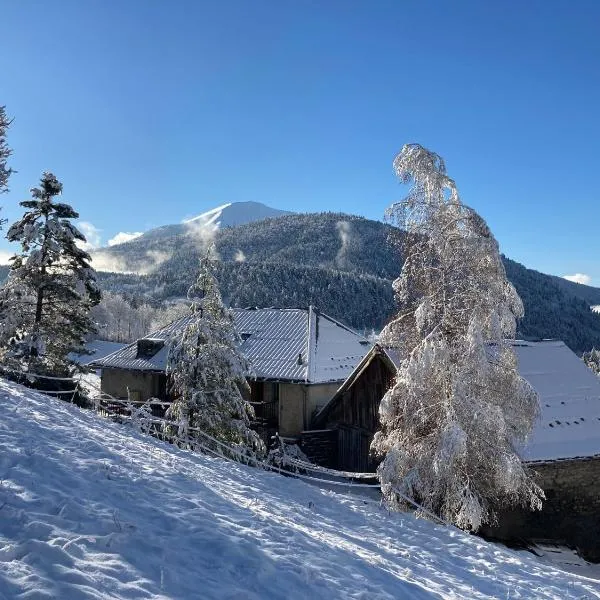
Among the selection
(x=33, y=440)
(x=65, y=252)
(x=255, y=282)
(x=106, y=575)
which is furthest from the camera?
(x=255, y=282)

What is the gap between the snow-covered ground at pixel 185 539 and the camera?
5164 millimetres

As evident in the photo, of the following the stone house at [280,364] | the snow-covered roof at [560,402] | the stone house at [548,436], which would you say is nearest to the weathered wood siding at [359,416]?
the stone house at [548,436]

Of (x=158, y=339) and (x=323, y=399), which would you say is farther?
(x=158, y=339)

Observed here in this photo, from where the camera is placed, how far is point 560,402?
20969 millimetres

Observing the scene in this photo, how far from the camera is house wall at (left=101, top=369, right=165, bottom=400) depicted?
31.7 m

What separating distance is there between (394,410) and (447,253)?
15.1 ft

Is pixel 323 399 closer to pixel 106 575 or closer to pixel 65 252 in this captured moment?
pixel 65 252

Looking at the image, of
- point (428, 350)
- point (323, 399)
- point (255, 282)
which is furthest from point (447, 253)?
point (255, 282)

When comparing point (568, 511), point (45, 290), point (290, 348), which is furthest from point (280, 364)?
point (568, 511)

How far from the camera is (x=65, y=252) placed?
72.3 ft

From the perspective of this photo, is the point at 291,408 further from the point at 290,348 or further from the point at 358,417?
the point at 358,417

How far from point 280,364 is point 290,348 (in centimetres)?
175

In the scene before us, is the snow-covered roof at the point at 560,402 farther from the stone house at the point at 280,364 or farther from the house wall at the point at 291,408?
the house wall at the point at 291,408

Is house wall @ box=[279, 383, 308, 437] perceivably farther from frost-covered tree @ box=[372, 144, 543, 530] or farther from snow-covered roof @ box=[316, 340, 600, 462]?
frost-covered tree @ box=[372, 144, 543, 530]
